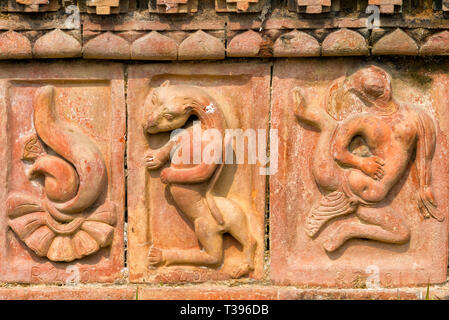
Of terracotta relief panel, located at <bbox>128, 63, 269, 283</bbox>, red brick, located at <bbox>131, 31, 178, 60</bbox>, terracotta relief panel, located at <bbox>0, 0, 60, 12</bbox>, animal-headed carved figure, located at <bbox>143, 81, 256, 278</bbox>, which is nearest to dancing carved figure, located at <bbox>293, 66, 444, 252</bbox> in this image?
terracotta relief panel, located at <bbox>128, 63, 269, 283</bbox>

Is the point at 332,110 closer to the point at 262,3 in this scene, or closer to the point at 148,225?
the point at 262,3

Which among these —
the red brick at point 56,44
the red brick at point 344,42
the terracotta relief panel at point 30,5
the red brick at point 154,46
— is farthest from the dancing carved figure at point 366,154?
the terracotta relief panel at point 30,5

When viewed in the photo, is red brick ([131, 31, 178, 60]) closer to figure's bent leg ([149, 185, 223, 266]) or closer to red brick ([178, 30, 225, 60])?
red brick ([178, 30, 225, 60])

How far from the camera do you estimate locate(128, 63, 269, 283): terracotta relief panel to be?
4.10 meters

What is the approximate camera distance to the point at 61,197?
13.6 feet

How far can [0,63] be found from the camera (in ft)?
13.5

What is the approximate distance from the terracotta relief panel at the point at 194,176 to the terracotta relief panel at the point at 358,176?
0.52 ft

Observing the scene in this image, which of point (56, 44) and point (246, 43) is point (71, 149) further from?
point (246, 43)

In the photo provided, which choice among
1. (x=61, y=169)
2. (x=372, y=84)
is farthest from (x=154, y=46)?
(x=372, y=84)

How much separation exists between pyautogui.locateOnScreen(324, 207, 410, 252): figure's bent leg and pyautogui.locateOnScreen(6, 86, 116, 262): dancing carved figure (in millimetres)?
1387

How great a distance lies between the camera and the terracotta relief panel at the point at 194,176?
4098 millimetres

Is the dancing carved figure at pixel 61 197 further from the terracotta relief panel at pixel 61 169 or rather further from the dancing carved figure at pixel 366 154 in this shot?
the dancing carved figure at pixel 366 154

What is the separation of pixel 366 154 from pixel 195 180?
1031mm

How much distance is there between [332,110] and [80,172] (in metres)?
1.55
